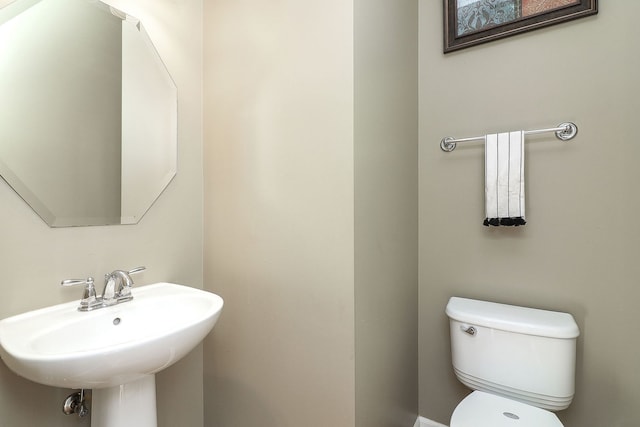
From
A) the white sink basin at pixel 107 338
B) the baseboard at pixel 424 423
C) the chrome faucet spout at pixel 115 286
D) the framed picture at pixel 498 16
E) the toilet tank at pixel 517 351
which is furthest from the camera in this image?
the baseboard at pixel 424 423

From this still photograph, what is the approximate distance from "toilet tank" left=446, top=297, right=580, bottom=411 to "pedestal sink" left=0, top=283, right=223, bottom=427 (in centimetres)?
106

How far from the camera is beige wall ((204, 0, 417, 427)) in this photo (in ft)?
3.34

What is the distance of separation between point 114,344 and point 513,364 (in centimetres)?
143

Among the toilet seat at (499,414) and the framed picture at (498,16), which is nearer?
the toilet seat at (499,414)

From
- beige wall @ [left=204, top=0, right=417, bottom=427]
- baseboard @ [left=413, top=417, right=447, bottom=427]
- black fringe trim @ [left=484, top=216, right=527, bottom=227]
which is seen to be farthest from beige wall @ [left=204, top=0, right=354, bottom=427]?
baseboard @ [left=413, top=417, right=447, bottom=427]

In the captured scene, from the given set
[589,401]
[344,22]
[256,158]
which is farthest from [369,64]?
[589,401]

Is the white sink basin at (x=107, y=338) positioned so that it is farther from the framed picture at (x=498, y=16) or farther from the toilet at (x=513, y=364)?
the framed picture at (x=498, y=16)

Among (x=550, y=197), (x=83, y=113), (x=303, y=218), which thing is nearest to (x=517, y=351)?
(x=550, y=197)

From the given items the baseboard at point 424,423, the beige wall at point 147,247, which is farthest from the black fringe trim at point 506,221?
the beige wall at point 147,247

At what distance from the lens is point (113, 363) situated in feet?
2.27

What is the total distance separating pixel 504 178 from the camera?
1.31 m

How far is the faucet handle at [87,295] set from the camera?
97 centimetres

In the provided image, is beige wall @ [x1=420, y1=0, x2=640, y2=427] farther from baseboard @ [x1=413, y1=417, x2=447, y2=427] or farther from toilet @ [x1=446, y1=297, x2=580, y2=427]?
toilet @ [x1=446, y1=297, x2=580, y2=427]

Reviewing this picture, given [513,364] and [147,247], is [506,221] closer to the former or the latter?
[513,364]
